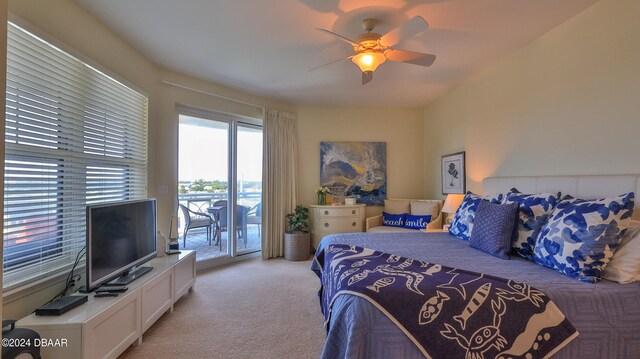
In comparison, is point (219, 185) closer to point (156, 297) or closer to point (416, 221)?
point (156, 297)

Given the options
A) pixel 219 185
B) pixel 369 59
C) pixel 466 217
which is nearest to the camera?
pixel 369 59

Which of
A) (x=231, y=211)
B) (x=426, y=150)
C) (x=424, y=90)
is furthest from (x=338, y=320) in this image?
(x=426, y=150)

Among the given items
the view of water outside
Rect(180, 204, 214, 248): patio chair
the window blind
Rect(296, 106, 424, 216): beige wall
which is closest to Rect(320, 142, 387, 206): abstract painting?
Rect(296, 106, 424, 216): beige wall

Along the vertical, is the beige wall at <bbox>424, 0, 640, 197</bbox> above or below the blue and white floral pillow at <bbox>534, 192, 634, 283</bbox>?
above

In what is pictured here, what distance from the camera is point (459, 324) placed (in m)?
1.25

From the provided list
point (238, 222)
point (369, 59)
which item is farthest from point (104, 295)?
point (369, 59)

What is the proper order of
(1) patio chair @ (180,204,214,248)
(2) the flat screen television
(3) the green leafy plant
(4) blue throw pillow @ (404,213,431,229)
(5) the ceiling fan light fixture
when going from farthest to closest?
(3) the green leafy plant
(4) blue throw pillow @ (404,213,431,229)
(1) patio chair @ (180,204,214,248)
(5) the ceiling fan light fixture
(2) the flat screen television

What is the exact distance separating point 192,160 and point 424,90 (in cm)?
335

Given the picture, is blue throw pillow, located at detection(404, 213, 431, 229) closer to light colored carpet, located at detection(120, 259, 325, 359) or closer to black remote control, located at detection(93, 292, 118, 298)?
light colored carpet, located at detection(120, 259, 325, 359)

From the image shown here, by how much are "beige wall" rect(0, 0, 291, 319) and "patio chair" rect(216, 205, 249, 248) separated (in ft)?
2.55

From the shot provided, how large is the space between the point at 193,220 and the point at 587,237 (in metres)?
4.02

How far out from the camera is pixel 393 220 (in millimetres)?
4289

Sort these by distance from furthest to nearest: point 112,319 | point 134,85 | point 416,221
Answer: point 416,221 < point 134,85 < point 112,319

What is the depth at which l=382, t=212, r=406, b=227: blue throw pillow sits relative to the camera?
4230 mm
